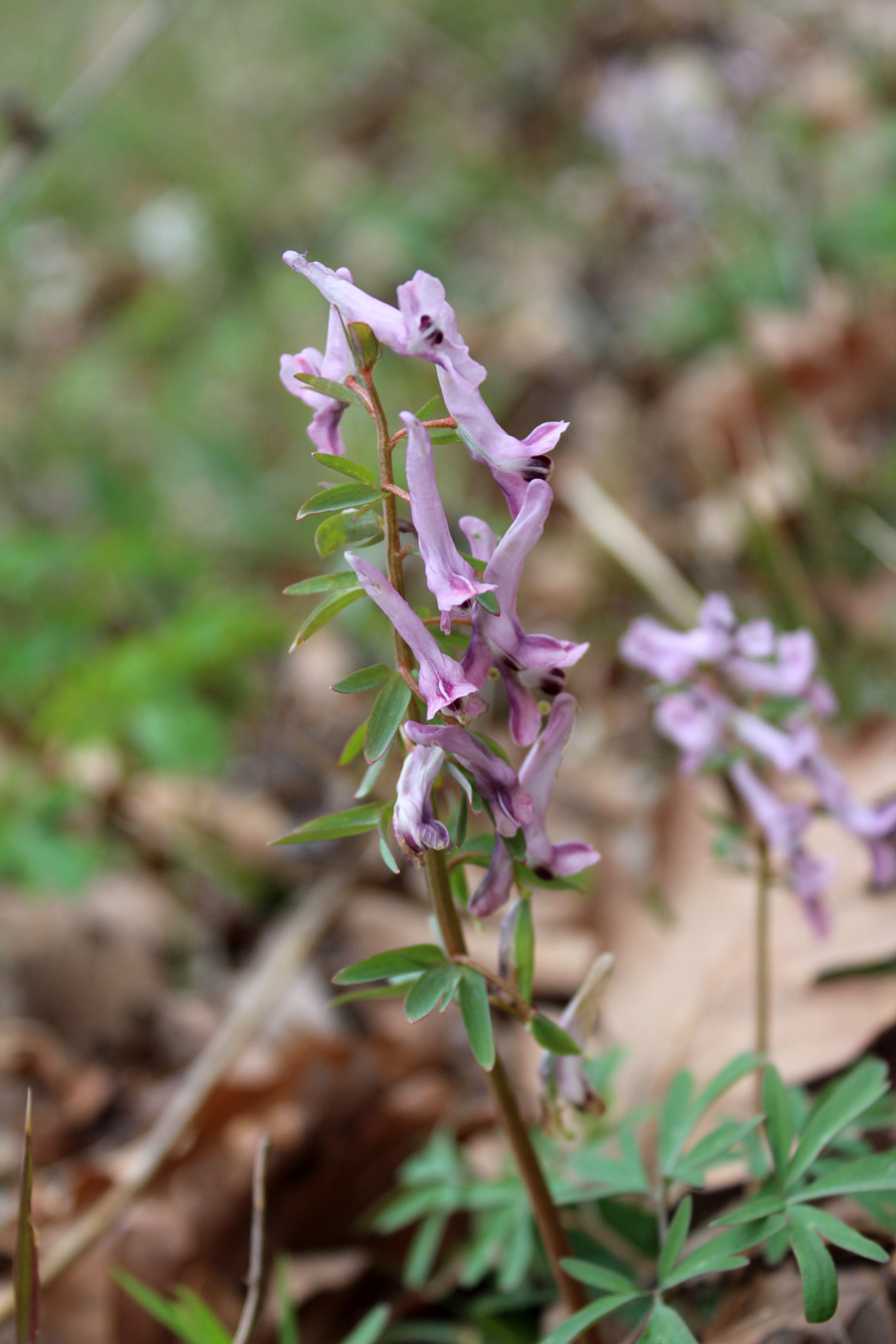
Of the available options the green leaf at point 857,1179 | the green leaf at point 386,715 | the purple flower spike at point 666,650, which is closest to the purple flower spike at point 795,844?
the purple flower spike at point 666,650

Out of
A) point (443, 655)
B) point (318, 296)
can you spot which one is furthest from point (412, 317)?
point (318, 296)

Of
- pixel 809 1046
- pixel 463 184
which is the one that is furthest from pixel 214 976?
pixel 463 184

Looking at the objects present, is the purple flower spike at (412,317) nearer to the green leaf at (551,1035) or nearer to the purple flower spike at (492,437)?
the purple flower spike at (492,437)

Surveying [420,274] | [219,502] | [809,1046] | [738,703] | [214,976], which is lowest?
[214,976]

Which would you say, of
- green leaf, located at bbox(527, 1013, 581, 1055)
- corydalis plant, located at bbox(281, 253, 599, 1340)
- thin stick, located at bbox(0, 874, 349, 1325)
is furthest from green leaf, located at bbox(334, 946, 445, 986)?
thin stick, located at bbox(0, 874, 349, 1325)

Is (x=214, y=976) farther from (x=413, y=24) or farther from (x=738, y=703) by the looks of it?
(x=413, y=24)

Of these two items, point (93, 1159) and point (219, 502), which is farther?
point (219, 502)

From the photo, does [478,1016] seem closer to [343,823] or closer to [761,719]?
[343,823]
